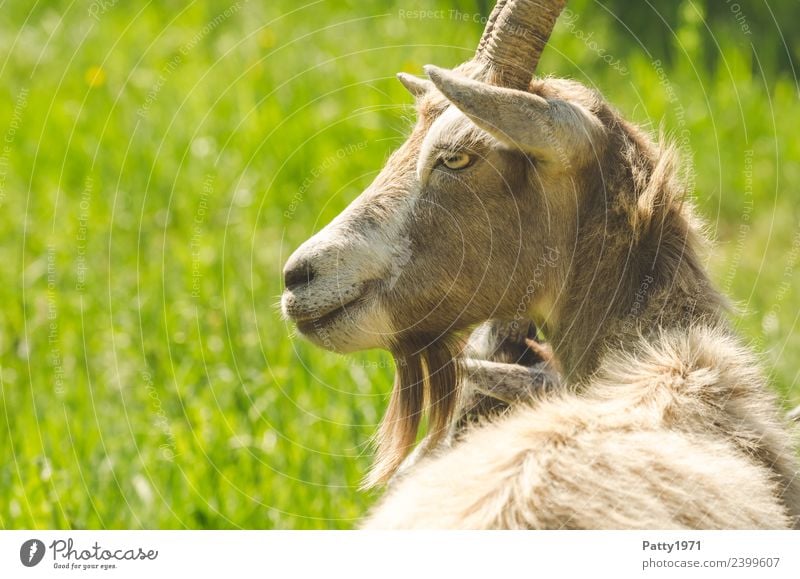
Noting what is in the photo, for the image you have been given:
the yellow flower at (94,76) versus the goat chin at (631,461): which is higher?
the yellow flower at (94,76)

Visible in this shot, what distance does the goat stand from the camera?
3.30m

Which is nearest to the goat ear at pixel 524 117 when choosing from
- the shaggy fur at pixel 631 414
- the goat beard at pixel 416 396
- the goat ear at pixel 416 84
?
the shaggy fur at pixel 631 414

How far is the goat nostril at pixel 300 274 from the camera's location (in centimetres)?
351

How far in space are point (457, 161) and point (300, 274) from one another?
571mm

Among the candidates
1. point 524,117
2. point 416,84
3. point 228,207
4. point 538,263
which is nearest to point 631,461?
point 538,263

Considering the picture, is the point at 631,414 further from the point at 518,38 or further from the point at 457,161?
the point at 518,38

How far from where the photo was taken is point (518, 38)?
11.7 feet

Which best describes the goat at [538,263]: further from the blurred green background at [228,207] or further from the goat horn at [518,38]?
the blurred green background at [228,207]

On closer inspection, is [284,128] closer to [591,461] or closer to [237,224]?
[237,224]

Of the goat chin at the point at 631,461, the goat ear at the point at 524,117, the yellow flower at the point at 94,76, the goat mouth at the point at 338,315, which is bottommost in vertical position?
the goat chin at the point at 631,461
